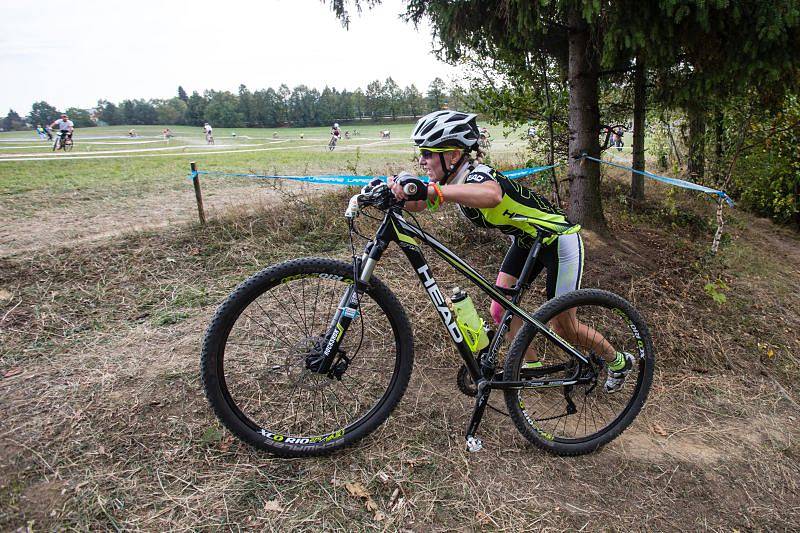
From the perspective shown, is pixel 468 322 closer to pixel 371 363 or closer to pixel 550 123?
pixel 371 363

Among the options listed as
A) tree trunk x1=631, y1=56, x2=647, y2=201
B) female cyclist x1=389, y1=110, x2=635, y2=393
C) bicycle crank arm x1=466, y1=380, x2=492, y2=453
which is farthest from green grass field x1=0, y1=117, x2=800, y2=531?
tree trunk x1=631, y1=56, x2=647, y2=201

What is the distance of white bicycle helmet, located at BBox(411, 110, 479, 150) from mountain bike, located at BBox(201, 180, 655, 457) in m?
0.48

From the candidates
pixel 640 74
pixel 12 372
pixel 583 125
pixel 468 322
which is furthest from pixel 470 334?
pixel 640 74

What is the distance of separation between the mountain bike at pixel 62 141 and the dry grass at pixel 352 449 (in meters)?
22.6

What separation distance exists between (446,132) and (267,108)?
84.3 meters

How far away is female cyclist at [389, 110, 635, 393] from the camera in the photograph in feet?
8.94

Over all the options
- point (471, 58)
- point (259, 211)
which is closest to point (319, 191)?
point (259, 211)

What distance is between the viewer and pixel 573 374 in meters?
3.32

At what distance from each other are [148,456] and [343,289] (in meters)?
1.59

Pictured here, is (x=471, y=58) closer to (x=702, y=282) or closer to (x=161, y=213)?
(x=702, y=282)

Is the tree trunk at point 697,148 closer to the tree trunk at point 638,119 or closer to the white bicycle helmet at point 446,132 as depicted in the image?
the tree trunk at point 638,119

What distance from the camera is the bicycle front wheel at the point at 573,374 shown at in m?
3.05

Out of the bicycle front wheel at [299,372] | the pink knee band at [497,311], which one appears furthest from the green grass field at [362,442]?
the pink knee band at [497,311]

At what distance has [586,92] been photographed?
6148 millimetres
